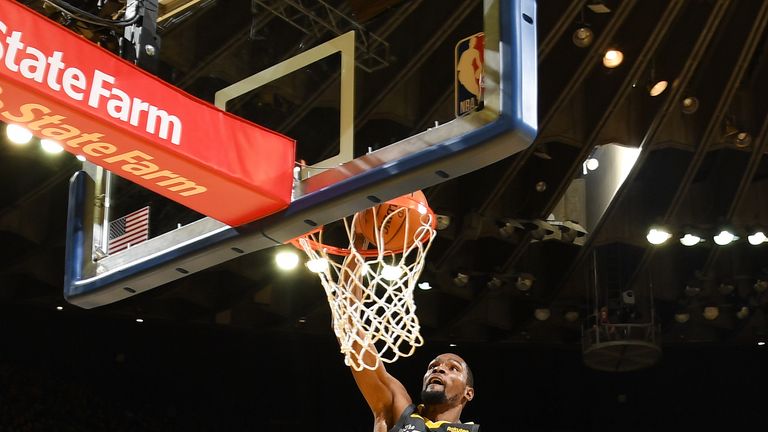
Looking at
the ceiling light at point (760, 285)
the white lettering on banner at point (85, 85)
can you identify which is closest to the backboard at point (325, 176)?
the white lettering on banner at point (85, 85)

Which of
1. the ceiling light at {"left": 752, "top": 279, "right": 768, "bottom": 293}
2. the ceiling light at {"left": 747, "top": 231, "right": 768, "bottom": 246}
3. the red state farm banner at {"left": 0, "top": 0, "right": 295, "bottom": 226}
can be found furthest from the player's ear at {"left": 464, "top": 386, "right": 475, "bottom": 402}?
the ceiling light at {"left": 752, "top": 279, "right": 768, "bottom": 293}

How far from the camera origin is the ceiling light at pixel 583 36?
11789 mm

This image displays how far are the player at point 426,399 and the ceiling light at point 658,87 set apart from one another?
7841mm

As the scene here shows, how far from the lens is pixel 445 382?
5.96 meters

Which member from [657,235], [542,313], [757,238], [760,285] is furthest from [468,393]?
[760,285]

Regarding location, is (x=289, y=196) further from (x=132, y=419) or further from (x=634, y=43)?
(x=132, y=419)

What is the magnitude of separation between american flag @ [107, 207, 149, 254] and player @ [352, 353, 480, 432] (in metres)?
1.41

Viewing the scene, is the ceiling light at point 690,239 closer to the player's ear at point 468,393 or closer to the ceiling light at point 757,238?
the ceiling light at point 757,238

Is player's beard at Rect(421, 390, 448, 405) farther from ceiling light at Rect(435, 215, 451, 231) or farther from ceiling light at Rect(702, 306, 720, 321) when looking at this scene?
ceiling light at Rect(702, 306, 720, 321)

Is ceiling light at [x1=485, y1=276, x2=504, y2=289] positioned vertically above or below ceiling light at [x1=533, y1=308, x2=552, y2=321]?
above

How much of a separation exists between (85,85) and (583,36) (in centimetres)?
835

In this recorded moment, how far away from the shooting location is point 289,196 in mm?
4633

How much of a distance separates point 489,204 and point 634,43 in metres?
2.98

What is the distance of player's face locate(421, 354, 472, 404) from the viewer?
587cm
